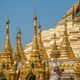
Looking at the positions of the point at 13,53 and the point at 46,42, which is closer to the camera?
the point at 13,53

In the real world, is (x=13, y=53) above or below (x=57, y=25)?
below

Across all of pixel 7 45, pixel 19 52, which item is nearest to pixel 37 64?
pixel 7 45

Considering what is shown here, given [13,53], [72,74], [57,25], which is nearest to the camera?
[72,74]

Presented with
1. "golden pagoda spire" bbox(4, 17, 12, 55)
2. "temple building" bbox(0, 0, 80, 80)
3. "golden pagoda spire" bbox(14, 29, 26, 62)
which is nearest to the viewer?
"temple building" bbox(0, 0, 80, 80)

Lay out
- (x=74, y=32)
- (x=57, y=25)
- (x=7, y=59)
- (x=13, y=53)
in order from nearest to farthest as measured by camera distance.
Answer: (x=7, y=59) → (x=13, y=53) → (x=74, y=32) → (x=57, y=25)

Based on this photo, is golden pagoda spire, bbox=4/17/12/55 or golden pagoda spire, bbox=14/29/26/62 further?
golden pagoda spire, bbox=14/29/26/62

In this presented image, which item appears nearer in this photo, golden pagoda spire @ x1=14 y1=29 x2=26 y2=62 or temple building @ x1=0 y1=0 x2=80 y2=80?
temple building @ x1=0 y1=0 x2=80 y2=80

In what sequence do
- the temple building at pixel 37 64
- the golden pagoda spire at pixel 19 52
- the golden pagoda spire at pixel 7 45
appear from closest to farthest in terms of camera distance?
1. the temple building at pixel 37 64
2. the golden pagoda spire at pixel 7 45
3. the golden pagoda spire at pixel 19 52

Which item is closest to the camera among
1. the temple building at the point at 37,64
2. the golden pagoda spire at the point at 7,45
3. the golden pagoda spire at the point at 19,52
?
the temple building at the point at 37,64

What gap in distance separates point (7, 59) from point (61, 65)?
4761 millimetres

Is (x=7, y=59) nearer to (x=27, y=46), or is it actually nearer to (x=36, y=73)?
(x=36, y=73)

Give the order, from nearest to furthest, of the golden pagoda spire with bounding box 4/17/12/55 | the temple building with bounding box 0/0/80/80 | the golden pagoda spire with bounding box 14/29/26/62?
the temple building with bounding box 0/0/80/80
the golden pagoda spire with bounding box 4/17/12/55
the golden pagoda spire with bounding box 14/29/26/62

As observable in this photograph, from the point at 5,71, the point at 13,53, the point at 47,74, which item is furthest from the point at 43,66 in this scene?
the point at 13,53

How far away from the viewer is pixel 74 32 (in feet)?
161
